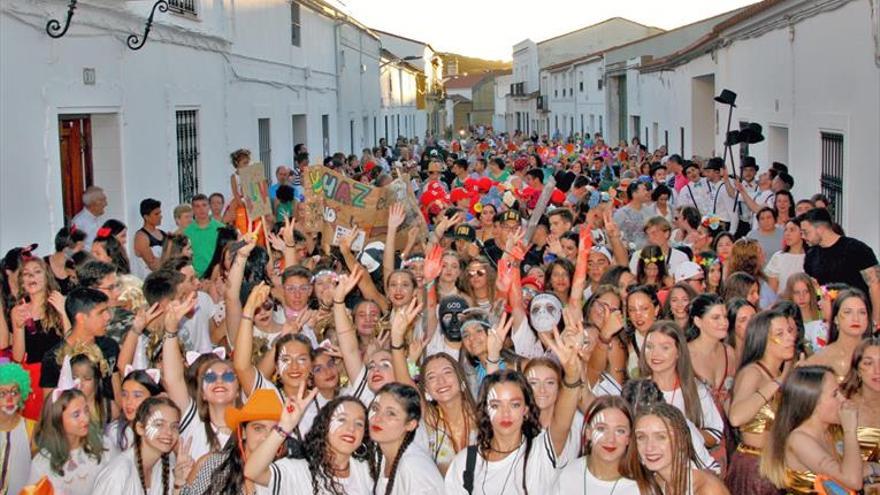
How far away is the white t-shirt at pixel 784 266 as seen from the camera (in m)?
10.0

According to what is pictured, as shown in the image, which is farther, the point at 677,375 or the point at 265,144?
the point at 265,144

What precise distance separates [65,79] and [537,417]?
771 centimetres

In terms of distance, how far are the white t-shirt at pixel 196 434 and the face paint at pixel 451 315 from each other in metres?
1.81

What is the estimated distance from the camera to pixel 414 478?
223 inches

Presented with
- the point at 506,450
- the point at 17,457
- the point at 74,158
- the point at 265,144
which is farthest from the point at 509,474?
the point at 265,144

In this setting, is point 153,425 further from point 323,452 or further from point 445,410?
point 445,410

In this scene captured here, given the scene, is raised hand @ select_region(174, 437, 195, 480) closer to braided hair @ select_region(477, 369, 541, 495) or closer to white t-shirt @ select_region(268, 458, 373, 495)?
white t-shirt @ select_region(268, 458, 373, 495)

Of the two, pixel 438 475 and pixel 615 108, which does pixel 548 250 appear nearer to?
pixel 438 475

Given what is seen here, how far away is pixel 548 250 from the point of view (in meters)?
10.6

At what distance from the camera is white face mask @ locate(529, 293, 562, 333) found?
770 centimetres

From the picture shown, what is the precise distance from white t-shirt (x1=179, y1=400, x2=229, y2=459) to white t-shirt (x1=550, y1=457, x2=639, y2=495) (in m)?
1.74

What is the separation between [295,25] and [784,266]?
1761cm

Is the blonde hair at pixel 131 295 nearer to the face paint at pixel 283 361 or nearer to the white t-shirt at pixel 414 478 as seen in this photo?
the face paint at pixel 283 361

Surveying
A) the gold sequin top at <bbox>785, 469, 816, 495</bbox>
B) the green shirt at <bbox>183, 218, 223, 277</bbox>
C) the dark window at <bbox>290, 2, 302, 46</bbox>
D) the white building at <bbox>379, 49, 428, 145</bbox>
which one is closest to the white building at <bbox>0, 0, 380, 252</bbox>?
the dark window at <bbox>290, 2, 302, 46</bbox>
